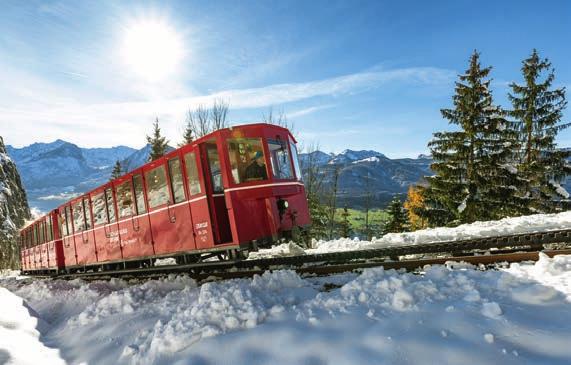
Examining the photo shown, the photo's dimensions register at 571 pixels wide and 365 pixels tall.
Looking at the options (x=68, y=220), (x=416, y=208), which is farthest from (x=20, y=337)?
(x=416, y=208)

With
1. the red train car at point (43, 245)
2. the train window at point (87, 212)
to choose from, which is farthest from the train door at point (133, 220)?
the red train car at point (43, 245)

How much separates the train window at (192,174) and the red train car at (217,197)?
0.02 meters

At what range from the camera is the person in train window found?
7.93 meters

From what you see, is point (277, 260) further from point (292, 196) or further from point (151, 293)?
point (151, 293)

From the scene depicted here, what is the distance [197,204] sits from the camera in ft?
26.2

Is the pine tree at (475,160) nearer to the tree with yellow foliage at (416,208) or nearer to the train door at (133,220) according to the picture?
the tree with yellow foliage at (416,208)

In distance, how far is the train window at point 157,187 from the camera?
890 cm

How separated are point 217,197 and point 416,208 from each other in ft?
59.6

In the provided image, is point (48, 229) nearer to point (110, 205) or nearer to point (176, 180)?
point (110, 205)

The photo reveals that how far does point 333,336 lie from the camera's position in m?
3.60

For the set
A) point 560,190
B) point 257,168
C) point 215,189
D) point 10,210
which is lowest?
point 560,190

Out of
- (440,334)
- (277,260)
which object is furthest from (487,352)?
(277,260)

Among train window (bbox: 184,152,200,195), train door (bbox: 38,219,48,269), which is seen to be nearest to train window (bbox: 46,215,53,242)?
train door (bbox: 38,219,48,269)

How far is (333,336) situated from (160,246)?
6.57m
